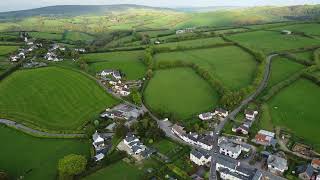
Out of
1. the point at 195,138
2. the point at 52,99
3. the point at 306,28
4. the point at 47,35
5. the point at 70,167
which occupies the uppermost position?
the point at 306,28

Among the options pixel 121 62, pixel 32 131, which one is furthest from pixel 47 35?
pixel 32 131

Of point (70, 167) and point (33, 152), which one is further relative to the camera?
point (33, 152)

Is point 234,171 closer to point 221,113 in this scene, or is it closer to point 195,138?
point 195,138

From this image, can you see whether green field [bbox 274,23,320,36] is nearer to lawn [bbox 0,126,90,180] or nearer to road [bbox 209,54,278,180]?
road [bbox 209,54,278,180]

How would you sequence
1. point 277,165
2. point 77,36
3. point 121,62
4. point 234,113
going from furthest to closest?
point 77,36
point 121,62
point 234,113
point 277,165

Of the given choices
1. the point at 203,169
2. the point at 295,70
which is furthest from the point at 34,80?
the point at 295,70

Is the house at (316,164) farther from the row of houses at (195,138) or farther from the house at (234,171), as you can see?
the row of houses at (195,138)
